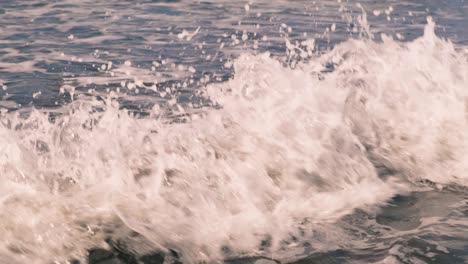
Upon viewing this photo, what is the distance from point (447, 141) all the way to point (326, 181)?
1.34m

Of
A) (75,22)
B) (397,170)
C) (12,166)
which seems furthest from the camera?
(75,22)

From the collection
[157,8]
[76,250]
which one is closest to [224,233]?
[76,250]

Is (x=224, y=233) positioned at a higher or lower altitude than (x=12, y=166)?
lower

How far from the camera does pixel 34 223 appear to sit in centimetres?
431

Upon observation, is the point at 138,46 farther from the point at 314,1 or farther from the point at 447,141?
the point at 447,141

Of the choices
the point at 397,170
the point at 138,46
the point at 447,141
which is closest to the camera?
the point at 397,170

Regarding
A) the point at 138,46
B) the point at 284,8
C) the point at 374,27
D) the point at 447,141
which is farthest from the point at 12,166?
the point at 284,8

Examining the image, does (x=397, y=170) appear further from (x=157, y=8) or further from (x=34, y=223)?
(x=157, y=8)

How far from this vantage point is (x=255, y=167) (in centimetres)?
529

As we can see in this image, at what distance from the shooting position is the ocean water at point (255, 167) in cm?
437

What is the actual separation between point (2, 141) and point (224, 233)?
1376 mm

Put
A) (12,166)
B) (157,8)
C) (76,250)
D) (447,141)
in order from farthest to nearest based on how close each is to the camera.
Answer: (157,8), (447,141), (12,166), (76,250)

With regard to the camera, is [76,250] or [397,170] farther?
[397,170]

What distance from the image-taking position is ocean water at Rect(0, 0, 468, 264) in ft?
14.3
